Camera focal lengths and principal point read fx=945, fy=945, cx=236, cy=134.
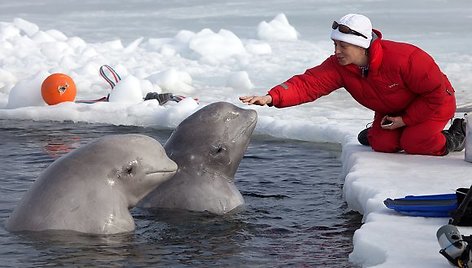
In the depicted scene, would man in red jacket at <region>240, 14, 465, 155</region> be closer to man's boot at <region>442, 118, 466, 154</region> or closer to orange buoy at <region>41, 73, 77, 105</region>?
man's boot at <region>442, 118, 466, 154</region>

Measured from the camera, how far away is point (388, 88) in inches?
271

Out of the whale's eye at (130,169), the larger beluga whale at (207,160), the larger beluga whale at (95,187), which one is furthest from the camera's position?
the larger beluga whale at (207,160)

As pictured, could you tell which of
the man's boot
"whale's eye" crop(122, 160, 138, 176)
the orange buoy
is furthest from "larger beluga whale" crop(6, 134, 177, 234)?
the orange buoy

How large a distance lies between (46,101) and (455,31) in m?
8.00

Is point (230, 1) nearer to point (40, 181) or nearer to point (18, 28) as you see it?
point (18, 28)

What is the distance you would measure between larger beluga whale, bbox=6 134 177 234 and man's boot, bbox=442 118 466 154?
2.39 m

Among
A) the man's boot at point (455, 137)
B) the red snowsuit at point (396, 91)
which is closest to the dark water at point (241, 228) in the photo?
the red snowsuit at point (396, 91)

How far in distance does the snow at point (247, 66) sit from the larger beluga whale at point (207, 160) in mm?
798

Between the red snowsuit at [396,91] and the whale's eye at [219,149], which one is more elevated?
the red snowsuit at [396,91]

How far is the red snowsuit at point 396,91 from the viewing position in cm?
677

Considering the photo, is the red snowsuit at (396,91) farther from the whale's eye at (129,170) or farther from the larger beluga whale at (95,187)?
the whale's eye at (129,170)

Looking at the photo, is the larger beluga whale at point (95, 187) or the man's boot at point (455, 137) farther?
the man's boot at point (455, 137)

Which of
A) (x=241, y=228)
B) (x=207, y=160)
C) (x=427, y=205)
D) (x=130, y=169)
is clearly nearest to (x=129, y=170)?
(x=130, y=169)

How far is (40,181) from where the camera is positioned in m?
5.45
